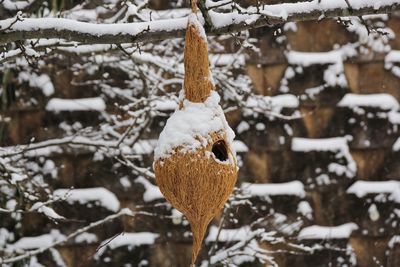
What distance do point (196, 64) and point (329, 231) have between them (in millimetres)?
2804

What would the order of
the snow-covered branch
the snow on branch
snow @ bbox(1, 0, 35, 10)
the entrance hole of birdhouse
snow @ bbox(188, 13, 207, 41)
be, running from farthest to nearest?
the snow-covered branch
snow @ bbox(1, 0, 35, 10)
the entrance hole of birdhouse
the snow on branch
snow @ bbox(188, 13, 207, 41)

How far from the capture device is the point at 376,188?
4.69 m

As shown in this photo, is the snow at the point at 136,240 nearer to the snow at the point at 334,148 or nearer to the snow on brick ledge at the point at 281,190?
the snow on brick ledge at the point at 281,190

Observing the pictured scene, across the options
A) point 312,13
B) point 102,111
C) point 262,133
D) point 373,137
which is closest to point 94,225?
point 102,111

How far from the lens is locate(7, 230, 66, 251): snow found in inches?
183


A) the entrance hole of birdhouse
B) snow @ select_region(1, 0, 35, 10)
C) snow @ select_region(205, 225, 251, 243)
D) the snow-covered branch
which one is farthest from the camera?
snow @ select_region(205, 225, 251, 243)

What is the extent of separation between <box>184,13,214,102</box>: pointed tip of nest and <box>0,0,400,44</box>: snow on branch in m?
0.15

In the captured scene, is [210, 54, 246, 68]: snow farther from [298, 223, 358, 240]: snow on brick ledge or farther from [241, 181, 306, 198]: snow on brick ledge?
[298, 223, 358, 240]: snow on brick ledge

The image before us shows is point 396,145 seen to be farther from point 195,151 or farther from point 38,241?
point 195,151

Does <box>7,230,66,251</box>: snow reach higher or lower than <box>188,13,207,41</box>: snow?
lower

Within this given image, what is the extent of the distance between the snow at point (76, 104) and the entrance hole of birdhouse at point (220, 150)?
2.40 metres

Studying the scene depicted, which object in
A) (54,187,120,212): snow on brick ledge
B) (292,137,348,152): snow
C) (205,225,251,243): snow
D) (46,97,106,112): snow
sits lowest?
(205,225,251,243): snow

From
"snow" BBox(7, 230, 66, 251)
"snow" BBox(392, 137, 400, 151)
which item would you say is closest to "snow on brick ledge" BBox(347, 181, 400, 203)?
"snow" BBox(392, 137, 400, 151)

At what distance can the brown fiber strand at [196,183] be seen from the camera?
7.21 feet
